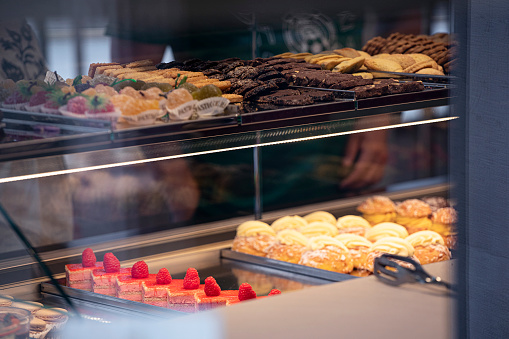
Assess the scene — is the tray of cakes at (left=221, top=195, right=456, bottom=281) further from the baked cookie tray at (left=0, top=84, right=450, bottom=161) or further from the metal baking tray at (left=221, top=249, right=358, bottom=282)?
the baked cookie tray at (left=0, top=84, right=450, bottom=161)

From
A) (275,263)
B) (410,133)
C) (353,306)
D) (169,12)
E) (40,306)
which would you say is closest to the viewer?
(353,306)

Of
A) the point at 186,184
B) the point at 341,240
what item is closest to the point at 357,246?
the point at 341,240

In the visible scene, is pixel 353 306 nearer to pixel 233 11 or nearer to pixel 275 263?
pixel 275 263

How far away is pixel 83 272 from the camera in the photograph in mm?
1765

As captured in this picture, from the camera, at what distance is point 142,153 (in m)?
1.23

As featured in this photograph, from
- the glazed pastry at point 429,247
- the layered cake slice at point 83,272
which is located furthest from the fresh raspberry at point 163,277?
the glazed pastry at point 429,247

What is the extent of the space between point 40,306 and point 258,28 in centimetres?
173

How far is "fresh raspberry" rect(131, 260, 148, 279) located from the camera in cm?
177

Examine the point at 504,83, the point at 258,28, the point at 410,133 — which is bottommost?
the point at 410,133

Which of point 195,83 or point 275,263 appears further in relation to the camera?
point 275,263

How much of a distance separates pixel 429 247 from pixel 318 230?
1.36ft

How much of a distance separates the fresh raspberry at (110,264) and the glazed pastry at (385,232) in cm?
95

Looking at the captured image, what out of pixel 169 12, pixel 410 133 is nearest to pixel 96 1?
pixel 169 12

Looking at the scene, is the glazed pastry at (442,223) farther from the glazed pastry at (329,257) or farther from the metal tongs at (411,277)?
the metal tongs at (411,277)
